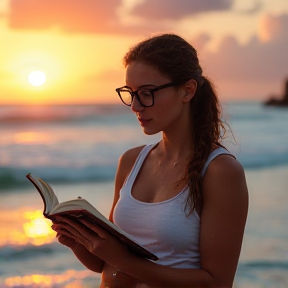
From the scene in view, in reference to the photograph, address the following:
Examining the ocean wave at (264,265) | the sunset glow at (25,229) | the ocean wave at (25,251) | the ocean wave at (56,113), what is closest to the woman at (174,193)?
the ocean wave at (264,265)

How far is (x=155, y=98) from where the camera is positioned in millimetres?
2771

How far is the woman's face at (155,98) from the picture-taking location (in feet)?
9.11

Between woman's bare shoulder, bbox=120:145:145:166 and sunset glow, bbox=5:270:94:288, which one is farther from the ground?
sunset glow, bbox=5:270:94:288

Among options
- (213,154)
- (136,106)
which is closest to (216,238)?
(213,154)

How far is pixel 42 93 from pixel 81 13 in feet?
39.9

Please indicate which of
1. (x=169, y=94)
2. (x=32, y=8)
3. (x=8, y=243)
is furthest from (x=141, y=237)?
(x=32, y=8)

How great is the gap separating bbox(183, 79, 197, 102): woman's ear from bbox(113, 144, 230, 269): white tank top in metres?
0.26

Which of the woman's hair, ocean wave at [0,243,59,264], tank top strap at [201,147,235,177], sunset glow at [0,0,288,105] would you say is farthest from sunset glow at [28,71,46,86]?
tank top strap at [201,147,235,177]

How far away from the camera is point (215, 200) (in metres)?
2.62

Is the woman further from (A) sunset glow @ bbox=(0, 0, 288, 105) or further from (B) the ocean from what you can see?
(A) sunset glow @ bbox=(0, 0, 288, 105)

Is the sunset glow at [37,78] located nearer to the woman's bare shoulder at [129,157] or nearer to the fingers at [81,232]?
the woman's bare shoulder at [129,157]

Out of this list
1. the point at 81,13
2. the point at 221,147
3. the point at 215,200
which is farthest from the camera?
the point at 81,13

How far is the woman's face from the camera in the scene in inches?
109

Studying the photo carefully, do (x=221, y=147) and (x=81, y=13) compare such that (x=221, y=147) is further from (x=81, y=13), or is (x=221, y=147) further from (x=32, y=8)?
(x=32, y=8)
